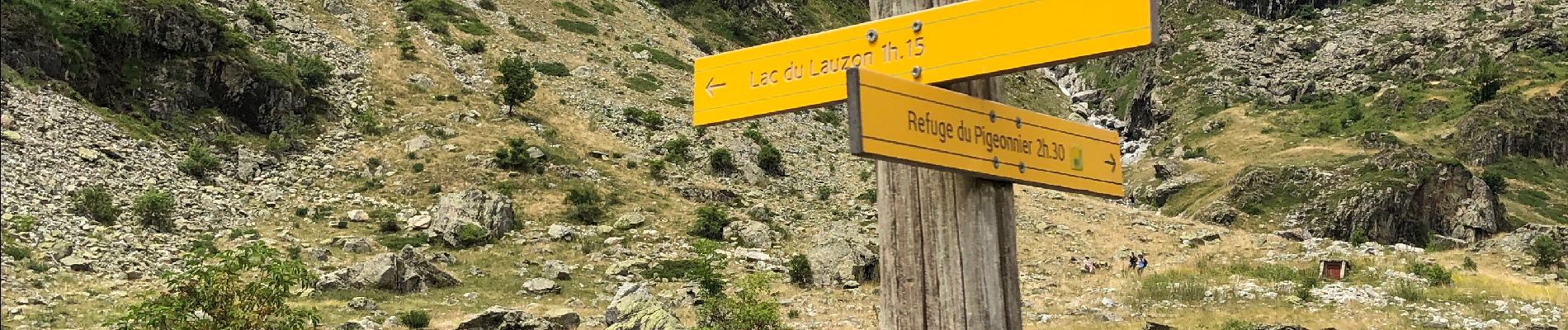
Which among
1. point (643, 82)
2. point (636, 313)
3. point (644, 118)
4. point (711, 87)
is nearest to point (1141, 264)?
point (636, 313)

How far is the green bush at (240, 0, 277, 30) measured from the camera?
152 feet

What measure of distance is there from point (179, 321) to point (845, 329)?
12522mm

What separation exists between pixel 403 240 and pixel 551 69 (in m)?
20.2

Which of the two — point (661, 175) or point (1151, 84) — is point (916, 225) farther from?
point (1151, 84)

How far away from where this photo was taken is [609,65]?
174ft

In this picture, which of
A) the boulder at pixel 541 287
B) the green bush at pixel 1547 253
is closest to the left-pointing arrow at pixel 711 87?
the boulder at pixel 541 287

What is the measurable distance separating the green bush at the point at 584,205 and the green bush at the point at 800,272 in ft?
23.3

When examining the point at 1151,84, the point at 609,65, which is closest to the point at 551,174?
the point at 609,65

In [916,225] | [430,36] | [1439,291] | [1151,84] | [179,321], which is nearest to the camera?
[916,225]

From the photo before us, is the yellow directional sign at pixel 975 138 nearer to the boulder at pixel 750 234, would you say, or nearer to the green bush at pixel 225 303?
the green bush at pixel 225 303

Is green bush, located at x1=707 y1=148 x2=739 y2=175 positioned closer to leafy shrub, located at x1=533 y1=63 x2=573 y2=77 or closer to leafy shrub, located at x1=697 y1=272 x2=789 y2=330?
leafy shrub, located at x1=533 y1=63 x2=573 y2=77

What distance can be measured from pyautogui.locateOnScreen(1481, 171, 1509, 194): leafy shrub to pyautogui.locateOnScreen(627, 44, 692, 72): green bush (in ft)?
134

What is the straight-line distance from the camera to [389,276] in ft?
85.9

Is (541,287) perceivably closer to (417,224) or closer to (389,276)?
(389,276)
